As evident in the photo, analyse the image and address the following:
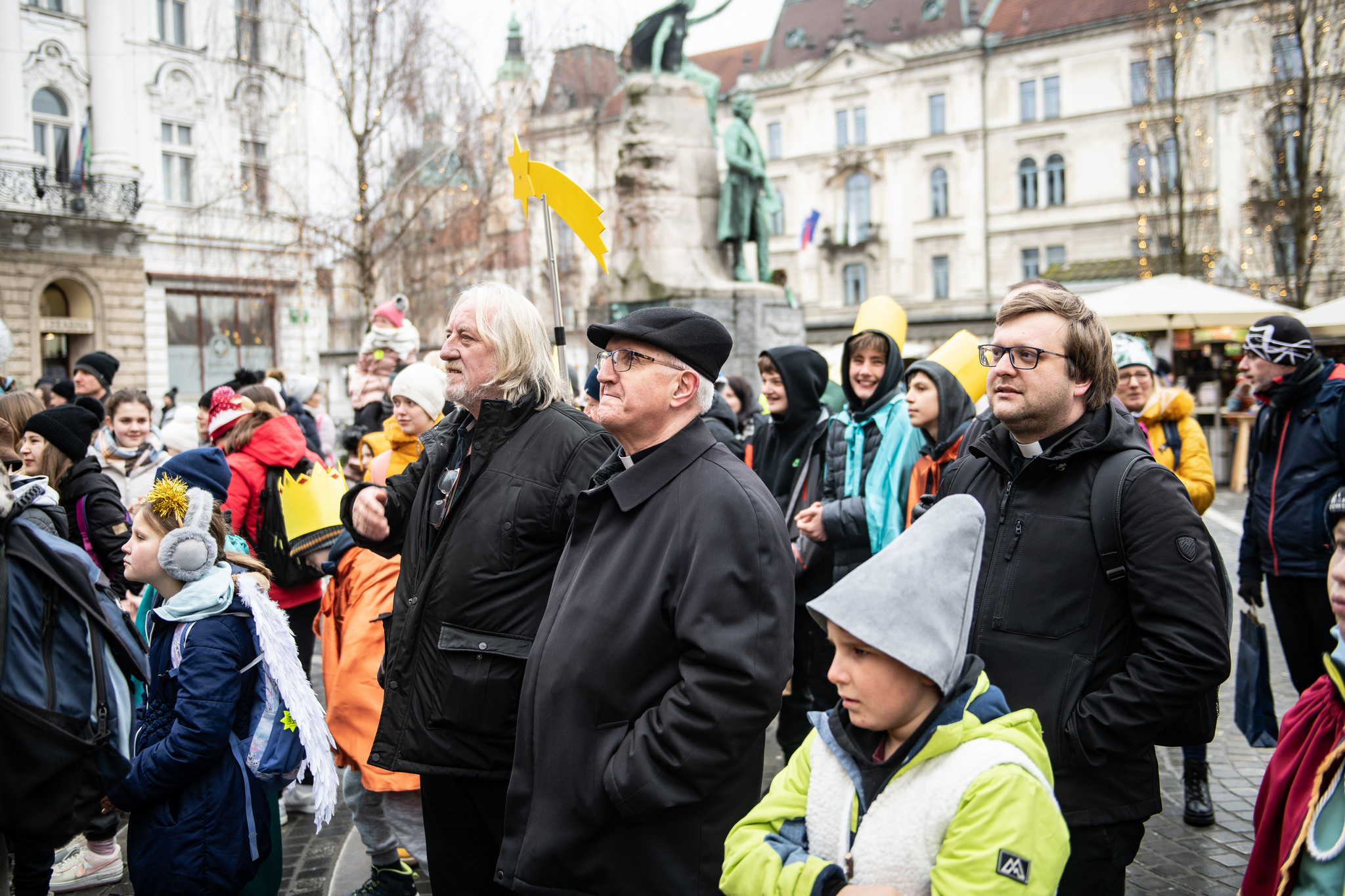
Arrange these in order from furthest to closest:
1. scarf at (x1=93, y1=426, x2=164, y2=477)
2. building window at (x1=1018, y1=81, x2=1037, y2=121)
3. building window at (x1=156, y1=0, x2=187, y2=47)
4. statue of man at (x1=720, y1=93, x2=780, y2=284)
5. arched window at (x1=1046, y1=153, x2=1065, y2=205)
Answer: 1. building window at (x1=1018, y1=81, x2=1037, y2=121)
2. arched window at (x1=1046, y1=153, x2=1065, y2=205)
3. building window at (x1=156, y1=0, x2=187, y2=47)
4. statue of man at (x1=720, y1=93, x2=780, y2=284)
5. scarf at (x1=93, y1=426, x2=164, y2=477)

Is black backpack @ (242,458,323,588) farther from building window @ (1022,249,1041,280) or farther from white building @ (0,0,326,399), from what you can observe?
building window @ (1022,249,1041,280)

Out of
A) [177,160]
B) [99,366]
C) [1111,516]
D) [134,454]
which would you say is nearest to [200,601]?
[1111,516]

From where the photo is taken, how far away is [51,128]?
2633 centimetres

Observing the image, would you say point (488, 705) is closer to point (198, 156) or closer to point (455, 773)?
point (455, 773)

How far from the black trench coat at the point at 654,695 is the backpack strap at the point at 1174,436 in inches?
156

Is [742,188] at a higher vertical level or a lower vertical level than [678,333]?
higher

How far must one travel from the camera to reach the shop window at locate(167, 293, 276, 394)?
27.9 m

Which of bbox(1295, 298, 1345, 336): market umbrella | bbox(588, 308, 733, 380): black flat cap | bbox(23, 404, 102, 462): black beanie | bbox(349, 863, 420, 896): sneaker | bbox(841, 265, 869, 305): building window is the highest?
bbox(841, 265, 869, 305): building window

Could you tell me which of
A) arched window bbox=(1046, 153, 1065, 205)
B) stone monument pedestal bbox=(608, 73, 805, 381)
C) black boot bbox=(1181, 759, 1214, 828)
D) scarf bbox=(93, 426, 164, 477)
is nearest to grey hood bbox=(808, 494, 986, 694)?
black boot bbox=(1181, 759, 1214, 828)

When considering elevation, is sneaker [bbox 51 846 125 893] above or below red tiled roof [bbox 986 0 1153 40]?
below

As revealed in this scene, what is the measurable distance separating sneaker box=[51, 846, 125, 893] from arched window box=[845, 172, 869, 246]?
53244mm

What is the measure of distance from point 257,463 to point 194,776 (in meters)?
1.91

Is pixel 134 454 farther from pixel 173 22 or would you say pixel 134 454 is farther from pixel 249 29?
pixel 173 22

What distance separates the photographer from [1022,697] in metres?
2.39
